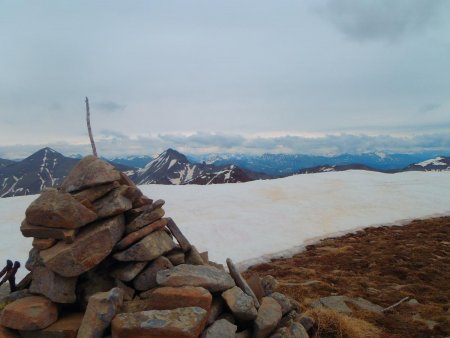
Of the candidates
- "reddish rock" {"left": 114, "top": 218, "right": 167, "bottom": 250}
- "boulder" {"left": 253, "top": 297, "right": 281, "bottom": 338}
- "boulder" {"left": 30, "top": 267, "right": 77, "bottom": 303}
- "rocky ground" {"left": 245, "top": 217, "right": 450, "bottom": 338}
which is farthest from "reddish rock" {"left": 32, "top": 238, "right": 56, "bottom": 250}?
"rocky ground" {"left": 245, "top": 217, "right": 450, "bottom": 338}

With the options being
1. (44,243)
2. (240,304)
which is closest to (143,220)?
(44,243)

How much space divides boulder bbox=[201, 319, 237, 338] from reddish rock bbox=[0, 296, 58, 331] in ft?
16.1

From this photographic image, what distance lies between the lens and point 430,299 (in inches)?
675

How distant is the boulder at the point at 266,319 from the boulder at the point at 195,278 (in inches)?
57.2

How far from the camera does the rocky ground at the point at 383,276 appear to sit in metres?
14.3

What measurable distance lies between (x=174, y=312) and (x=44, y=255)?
4.85m

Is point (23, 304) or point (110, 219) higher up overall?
point (110, 219)

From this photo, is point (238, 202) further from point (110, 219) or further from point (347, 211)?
point (110, 219)

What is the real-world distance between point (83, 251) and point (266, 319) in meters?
6.53

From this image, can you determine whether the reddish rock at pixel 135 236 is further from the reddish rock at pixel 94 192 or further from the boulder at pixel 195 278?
the reddish rock at pixel 94 192

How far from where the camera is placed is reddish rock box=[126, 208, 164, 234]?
1249 cm

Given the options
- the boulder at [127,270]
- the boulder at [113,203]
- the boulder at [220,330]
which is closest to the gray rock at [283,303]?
the boulder at [220,330]

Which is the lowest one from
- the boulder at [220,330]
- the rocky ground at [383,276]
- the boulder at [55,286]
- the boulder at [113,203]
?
the rocky ground at [383,276]

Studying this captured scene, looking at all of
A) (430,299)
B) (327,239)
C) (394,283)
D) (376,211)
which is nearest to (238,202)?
(327,239)
